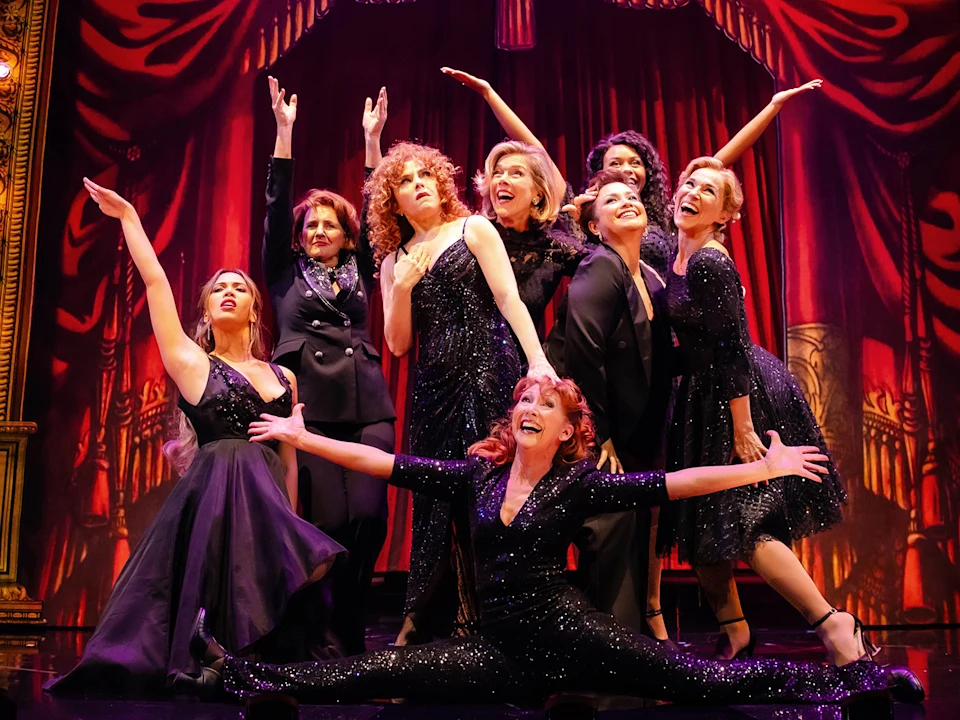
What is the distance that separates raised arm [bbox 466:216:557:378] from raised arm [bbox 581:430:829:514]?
0.37 meters

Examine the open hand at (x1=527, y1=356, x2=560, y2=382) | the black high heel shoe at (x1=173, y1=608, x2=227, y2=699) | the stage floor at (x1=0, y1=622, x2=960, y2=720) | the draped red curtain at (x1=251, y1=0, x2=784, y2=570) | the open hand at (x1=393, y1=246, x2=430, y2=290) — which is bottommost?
the stage floor at (x1=0, y1=622, x2=960, y2=720)

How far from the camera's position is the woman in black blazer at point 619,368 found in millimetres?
2822

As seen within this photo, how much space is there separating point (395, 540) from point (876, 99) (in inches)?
130

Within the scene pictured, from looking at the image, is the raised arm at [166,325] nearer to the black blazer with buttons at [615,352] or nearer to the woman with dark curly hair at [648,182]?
the black blazer with buttons at [615,352]

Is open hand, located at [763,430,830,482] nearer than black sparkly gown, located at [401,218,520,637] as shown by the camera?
Yes

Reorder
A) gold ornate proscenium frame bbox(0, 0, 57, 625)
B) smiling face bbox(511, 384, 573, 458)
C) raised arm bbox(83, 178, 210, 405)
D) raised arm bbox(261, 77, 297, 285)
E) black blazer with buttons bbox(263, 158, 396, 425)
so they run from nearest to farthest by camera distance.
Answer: smiling face bbox(511, 384, 573, 458), raised arm bbox(83, 178, 210, 405), black blazer with buttons bbox(263, 158, 396, 425), raised arm bbox(261, 77, 297, 285), gold ornate proscenium frame bbox(0, 0, 57, 625)

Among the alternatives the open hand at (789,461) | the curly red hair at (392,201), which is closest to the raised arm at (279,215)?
the curly red hair at (392,201)

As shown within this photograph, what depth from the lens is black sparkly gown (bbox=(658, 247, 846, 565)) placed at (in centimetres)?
287

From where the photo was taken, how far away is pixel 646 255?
3.54 metres

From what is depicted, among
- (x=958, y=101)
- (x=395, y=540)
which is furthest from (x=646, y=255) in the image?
(x=958, y=101)

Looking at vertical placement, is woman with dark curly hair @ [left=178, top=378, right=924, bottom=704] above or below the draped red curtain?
below

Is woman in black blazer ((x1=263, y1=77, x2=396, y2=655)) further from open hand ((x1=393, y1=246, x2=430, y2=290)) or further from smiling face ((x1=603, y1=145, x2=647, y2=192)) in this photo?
smiling face ((x1=603, y1=145, x2=647, y2=192))

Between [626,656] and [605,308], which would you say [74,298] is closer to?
[605,308]

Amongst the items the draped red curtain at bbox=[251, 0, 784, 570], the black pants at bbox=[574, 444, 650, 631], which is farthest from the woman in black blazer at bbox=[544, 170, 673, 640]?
the draped red curtain at bbox=[251, 0, 784, 570]
